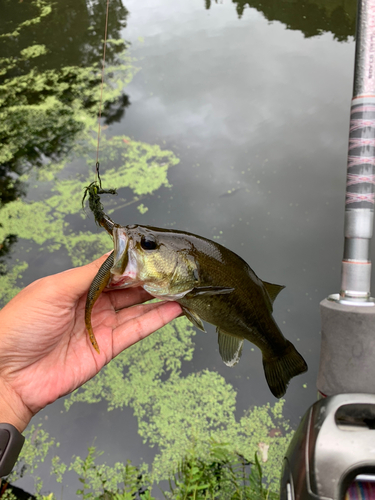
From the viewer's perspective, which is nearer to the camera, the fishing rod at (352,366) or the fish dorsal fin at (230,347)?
the fishing rod at (352,366)

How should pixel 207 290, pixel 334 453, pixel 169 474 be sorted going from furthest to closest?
pixel 169 474
pixel 207 290
pixel 334 453

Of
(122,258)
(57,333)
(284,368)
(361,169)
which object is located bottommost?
(284,368)

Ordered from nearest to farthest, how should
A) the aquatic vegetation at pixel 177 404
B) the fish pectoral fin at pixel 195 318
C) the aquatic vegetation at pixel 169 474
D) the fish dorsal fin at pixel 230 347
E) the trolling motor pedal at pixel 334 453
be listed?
the trolling motor pedal at pixel 334 453, the fish pectoral fin at pixel 195 318, the fish dorsal fin at pixel 230 347, the aquatic vegetation at pixel 169 474, the aquatic vegetation at pixel 177 404

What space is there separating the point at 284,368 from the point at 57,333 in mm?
871

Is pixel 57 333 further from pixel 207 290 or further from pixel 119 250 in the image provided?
pixel 207 290

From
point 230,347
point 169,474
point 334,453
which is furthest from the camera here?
point 169,474

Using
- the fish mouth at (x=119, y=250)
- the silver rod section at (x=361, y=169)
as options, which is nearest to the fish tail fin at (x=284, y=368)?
the silver rod section at (x=361, y=169)

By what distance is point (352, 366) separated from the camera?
1139 mm

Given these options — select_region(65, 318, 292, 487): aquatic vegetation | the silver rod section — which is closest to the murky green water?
select_region(65, 318, 292, 487): aquatic vegetation

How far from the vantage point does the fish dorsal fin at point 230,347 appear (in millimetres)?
1252

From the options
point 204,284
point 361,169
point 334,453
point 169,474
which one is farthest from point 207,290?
point 169,474

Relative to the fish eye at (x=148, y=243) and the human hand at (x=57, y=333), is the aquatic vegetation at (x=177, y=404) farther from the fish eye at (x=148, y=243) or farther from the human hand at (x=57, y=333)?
the fish eye at (x=148, y=243)

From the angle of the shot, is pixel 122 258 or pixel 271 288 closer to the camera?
pixel 122 258

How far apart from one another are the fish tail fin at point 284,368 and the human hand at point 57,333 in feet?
1.42
